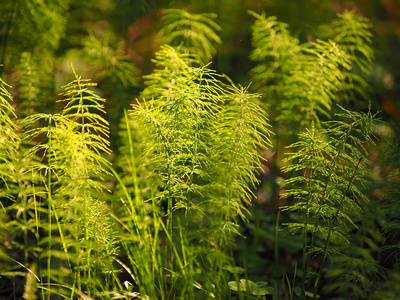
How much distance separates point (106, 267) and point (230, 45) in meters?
1.27

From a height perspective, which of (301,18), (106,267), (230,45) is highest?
(301,18)

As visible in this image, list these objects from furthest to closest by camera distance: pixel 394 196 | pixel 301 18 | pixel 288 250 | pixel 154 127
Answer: pixel 301 18 < pixel 288 250 < pixel 394 196 < pixel 154 127

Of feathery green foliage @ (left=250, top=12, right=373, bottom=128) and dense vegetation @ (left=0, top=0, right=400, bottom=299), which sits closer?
dense vegetation @ (left=0, top=0, right=400, bottom=299)

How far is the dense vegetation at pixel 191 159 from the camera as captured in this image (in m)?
0.86

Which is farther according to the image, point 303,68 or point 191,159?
point 303,68

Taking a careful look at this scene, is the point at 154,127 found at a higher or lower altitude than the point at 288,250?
higher

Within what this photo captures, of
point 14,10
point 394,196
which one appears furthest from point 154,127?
point 14,10

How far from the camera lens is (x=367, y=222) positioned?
0.92m

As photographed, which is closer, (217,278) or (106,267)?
(217,278)

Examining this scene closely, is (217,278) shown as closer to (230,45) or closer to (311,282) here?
(311,282)

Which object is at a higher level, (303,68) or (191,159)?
(303,68)

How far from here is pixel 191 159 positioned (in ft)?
3.30

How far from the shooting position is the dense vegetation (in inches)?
33.7

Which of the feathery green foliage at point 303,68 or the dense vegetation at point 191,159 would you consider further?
the feathery green foliage at point 303,68
